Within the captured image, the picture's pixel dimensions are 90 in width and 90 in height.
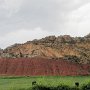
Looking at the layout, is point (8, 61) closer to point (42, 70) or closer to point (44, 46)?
point (42, 70)

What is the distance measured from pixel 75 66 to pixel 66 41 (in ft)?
67.0

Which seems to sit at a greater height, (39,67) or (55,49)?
(55,49)

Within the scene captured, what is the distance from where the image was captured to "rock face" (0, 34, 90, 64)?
102062 mm

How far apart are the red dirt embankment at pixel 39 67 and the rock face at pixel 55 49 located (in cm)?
446

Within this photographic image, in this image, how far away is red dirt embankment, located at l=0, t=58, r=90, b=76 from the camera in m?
89.9

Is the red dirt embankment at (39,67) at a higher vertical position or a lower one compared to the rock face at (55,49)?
lower

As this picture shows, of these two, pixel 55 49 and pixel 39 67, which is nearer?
pixel 39 67

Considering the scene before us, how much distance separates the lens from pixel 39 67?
301 feet

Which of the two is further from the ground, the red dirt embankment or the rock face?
the rock face

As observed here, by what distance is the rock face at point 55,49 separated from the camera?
10206 cm

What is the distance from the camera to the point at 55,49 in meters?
108

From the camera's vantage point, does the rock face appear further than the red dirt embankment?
Yes

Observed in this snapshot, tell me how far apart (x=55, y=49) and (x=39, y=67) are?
1689 centimetres

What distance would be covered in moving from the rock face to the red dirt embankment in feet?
14.6
